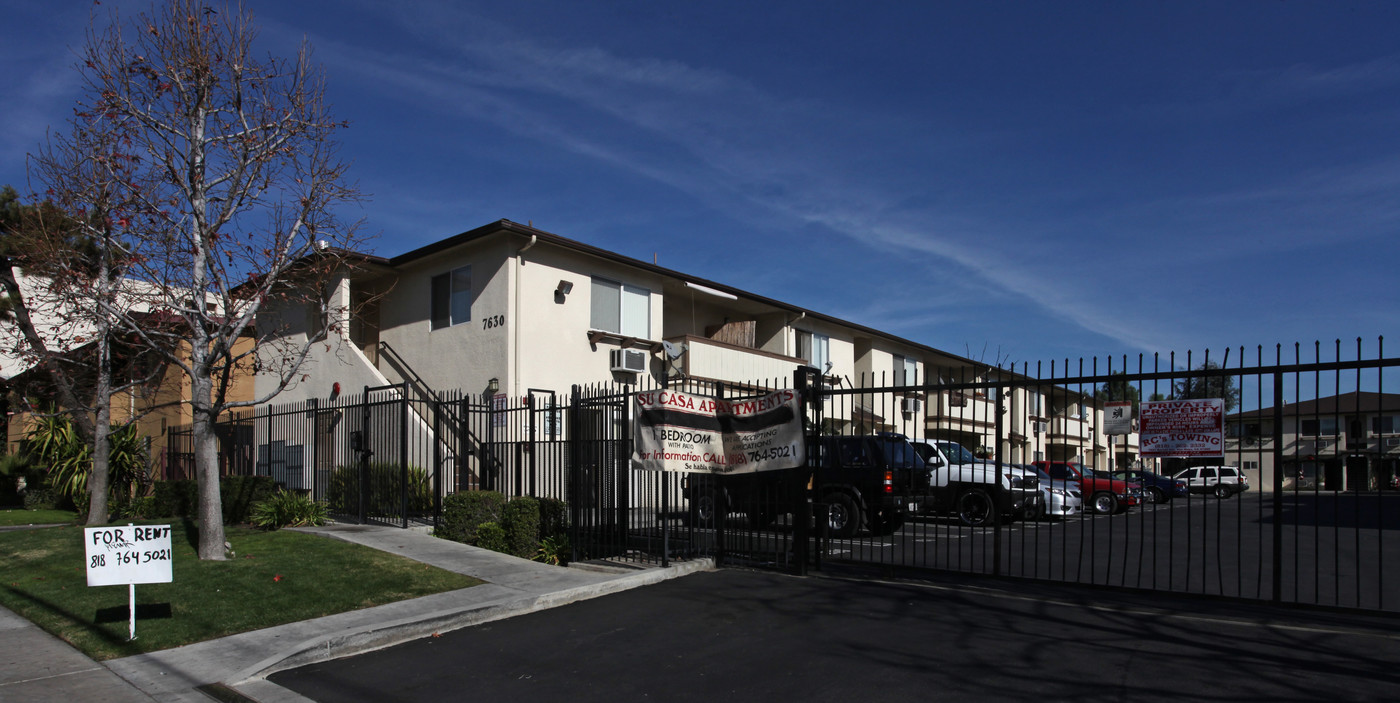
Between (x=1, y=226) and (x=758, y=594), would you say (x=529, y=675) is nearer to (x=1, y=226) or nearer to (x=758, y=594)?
(x=758, y=594)

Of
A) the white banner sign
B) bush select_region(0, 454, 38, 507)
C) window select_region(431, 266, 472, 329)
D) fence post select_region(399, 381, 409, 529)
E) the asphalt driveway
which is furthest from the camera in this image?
bush select_region(0, 454, 38, 507)

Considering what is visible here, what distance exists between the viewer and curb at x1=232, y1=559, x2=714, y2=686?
22.6 ft

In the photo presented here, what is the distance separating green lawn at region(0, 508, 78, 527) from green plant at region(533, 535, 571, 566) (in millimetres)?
11069

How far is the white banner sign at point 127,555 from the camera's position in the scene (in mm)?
7523

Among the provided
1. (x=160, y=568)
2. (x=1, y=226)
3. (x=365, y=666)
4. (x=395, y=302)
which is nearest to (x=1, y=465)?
(x=1, y=226)

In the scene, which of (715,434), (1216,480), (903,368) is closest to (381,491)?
(715,434)

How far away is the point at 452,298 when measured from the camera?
19875mm

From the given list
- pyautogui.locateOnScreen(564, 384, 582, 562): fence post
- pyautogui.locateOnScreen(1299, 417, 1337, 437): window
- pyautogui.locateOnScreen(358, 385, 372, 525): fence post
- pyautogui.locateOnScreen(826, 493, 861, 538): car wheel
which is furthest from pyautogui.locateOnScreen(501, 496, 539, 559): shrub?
pyautogui.locateOnScreen(1299, 417, 1337, 437): window

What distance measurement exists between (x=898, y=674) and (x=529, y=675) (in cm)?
262

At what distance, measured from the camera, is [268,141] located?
1199cm

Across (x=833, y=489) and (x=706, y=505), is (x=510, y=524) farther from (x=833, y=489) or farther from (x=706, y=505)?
(x=833, y=489)

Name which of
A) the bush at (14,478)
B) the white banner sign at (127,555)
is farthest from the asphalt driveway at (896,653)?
the bush at (14,478)

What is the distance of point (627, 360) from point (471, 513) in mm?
8006

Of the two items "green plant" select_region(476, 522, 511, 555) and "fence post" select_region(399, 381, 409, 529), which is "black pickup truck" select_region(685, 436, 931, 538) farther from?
"fence post" select_region(399, 381, 409, 529)
